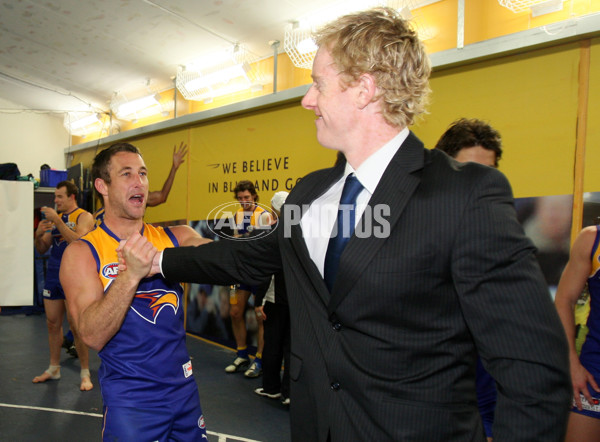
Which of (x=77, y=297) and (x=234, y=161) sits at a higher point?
(x=234, y=161)

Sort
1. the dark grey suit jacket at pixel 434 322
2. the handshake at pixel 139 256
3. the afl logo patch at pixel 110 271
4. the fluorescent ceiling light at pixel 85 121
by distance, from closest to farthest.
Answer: the dark grey suit jacket at pixel 434 322, the handshake at pixel 139 256, the afl logo patch at pixel 110 271, the fluorescent ceiling light at pixel 85 121

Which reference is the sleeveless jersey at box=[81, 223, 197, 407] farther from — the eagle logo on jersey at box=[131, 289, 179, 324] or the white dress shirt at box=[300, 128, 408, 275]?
the white dress shirt at box=[300, 128, 408, 275]

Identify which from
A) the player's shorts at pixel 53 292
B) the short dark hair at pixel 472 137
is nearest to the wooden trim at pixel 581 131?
the short dark hair at pixel 472 137

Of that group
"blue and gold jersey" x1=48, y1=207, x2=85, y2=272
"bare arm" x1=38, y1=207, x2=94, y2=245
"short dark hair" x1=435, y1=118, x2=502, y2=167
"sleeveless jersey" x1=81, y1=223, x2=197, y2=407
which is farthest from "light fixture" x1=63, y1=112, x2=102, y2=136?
"short dark hair" x1=435, y1=118, x2=502, y2=167

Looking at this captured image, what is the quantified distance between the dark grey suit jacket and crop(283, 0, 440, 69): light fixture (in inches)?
146

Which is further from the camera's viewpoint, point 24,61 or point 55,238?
point 24,61

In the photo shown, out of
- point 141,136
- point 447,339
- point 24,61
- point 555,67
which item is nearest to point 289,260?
point 447,339

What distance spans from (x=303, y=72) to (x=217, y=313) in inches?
134

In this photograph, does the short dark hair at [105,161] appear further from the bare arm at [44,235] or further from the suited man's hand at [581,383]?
the bare arm at [44,235]

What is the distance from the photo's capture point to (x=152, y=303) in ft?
6.44

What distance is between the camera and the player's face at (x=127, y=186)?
2160 mm

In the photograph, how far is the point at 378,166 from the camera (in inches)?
41.2

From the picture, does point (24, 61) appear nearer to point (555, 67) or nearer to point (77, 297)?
point (77, 297)

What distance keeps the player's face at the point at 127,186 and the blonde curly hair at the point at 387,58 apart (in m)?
1.42
